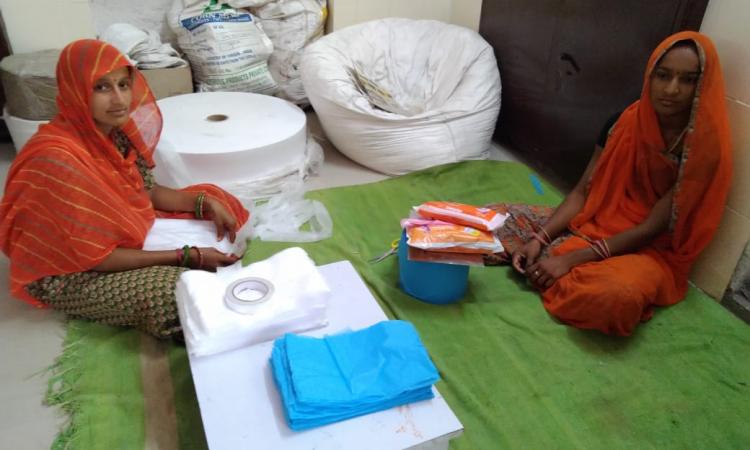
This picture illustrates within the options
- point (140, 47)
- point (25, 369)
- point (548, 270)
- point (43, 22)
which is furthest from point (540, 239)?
point (43, 22)

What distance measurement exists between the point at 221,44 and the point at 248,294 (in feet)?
6.42

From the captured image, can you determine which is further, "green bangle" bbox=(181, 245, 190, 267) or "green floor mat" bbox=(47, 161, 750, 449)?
"green bangle" bbox=(181, 245, 190, 267)

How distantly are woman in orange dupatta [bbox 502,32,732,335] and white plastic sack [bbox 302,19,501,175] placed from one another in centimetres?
81

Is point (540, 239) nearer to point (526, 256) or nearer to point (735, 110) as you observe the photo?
point (526, 256)

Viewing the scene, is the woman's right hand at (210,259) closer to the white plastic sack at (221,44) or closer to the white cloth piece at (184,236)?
the white cloth piece at (184,236)

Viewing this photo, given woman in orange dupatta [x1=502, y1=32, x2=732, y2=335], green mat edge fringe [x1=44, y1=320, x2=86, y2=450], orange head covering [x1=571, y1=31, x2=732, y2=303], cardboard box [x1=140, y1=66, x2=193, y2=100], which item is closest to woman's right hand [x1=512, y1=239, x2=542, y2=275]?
woman in orange dupatta [x1=502, y1=32, x2=732, y2=335]

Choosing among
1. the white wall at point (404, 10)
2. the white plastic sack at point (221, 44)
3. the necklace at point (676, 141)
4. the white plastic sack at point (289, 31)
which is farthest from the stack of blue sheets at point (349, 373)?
the white wall at point (404, 10)

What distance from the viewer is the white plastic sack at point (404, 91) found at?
2479 mm

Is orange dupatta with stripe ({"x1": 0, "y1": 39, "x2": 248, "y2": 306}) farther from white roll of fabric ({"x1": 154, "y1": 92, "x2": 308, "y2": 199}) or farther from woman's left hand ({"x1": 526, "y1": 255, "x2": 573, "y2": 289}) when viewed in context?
woman's left hand ({"x1": 526, "y1": 255, "x2": 573, "y2": 289})

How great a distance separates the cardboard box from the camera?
108 inches

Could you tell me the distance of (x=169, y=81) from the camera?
2.80 metres

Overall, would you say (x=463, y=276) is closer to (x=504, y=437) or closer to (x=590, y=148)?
(x=504, y=437)

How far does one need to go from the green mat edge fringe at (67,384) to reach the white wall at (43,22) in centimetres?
158

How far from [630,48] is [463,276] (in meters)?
1.09
